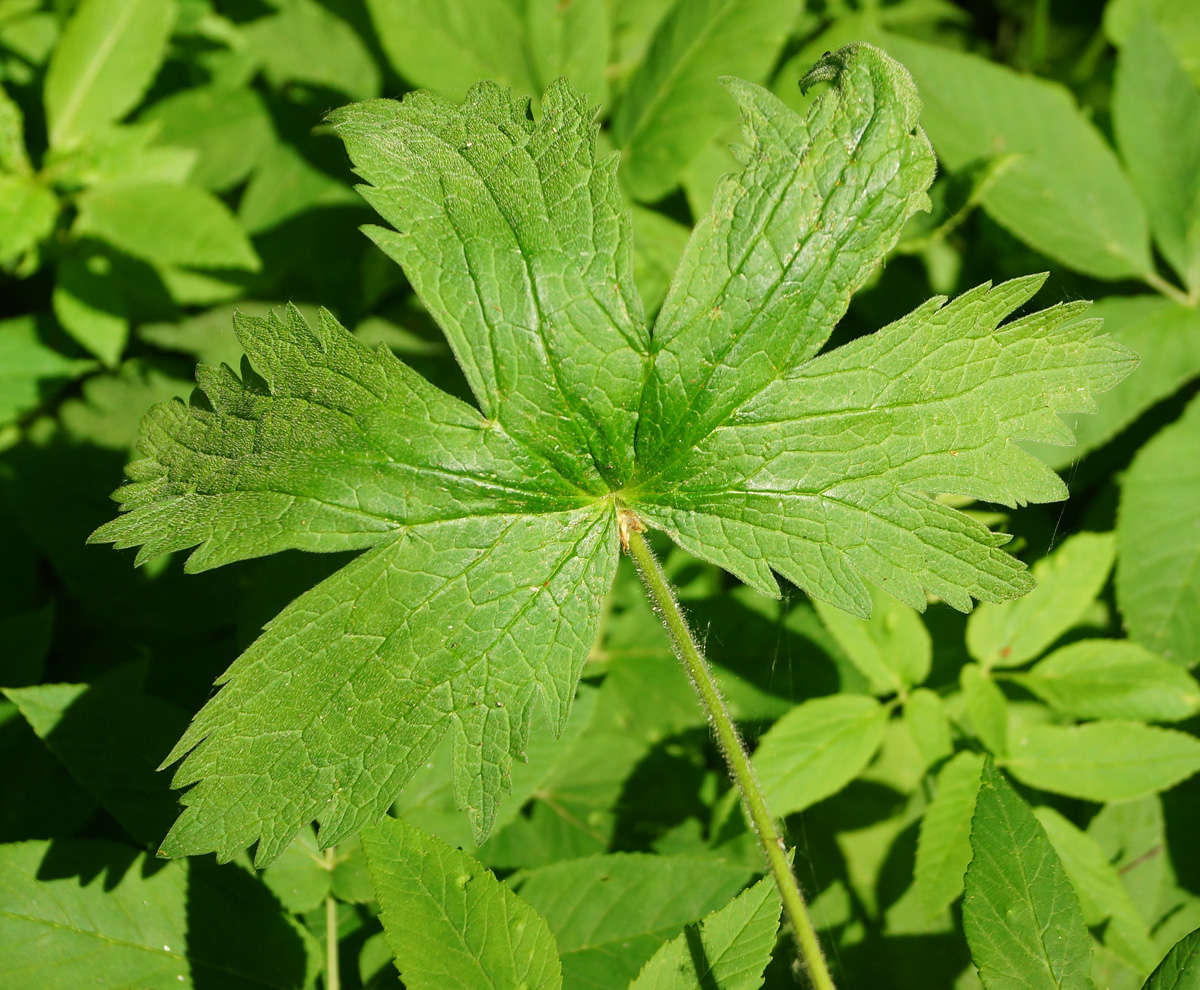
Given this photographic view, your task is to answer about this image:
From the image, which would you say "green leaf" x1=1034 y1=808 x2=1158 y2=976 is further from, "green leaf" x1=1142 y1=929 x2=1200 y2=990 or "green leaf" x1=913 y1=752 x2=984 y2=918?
"green leaf" x1=1142 y1=929 x2=1200 y2=990

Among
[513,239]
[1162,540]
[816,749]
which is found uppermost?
[513,239]

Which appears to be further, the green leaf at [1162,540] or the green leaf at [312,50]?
the green leaf at [312,50]

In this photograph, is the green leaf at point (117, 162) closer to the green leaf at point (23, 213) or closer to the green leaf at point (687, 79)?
the green leaf at point (23, 213)

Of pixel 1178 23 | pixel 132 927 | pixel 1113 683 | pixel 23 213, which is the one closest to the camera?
pixel 132 927

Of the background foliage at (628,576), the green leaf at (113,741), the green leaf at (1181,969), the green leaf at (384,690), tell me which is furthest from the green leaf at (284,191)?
the green leaf at (1181,969)

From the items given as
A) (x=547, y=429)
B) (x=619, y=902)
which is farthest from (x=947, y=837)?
(x=547, y=429)

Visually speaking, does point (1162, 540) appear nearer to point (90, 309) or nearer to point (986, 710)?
point (986, 710)
